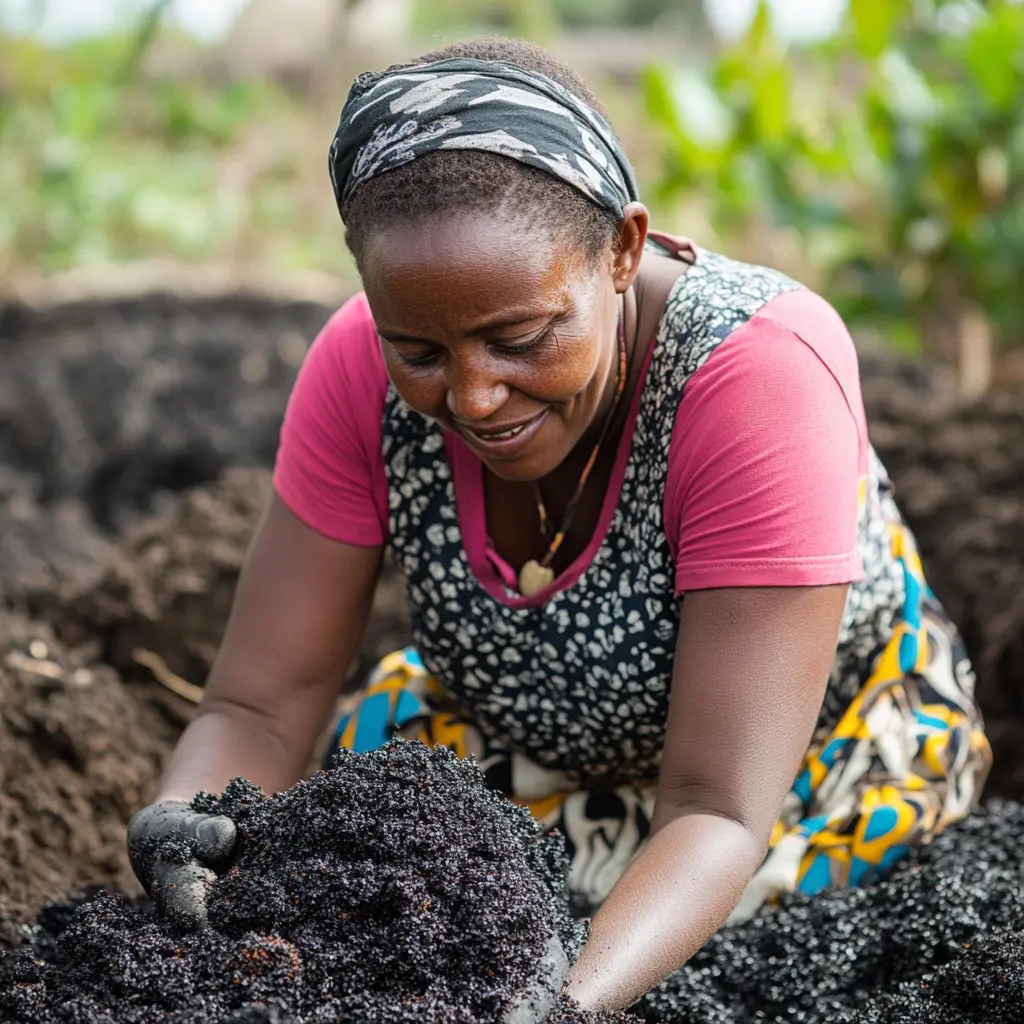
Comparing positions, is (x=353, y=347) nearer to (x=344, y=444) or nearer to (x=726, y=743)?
(x=344, y=444)

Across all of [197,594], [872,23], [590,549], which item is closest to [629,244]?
[590,549]

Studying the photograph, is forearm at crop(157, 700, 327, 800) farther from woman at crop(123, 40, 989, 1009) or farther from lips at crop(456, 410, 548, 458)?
lips at crop(456, 410, 548, 458)

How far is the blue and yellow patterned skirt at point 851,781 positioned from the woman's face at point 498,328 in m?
0.60

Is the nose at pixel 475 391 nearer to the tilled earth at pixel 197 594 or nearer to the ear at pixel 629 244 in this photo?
the ear at pixel 629 244

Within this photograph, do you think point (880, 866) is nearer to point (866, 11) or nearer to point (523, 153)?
point (523, 153)

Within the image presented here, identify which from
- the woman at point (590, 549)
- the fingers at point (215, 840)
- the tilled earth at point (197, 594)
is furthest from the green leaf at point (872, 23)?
the fingers at point (215, 840)

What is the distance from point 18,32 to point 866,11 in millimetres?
6979

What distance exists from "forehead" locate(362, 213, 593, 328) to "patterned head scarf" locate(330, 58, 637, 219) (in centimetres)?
9

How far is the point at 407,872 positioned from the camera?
1.52m

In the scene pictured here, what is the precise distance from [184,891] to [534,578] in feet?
2.28

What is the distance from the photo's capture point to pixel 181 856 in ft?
5.50

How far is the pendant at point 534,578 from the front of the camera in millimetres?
2045

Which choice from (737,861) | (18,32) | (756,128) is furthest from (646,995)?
(18,32)

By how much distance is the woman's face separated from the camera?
162 centimetres
